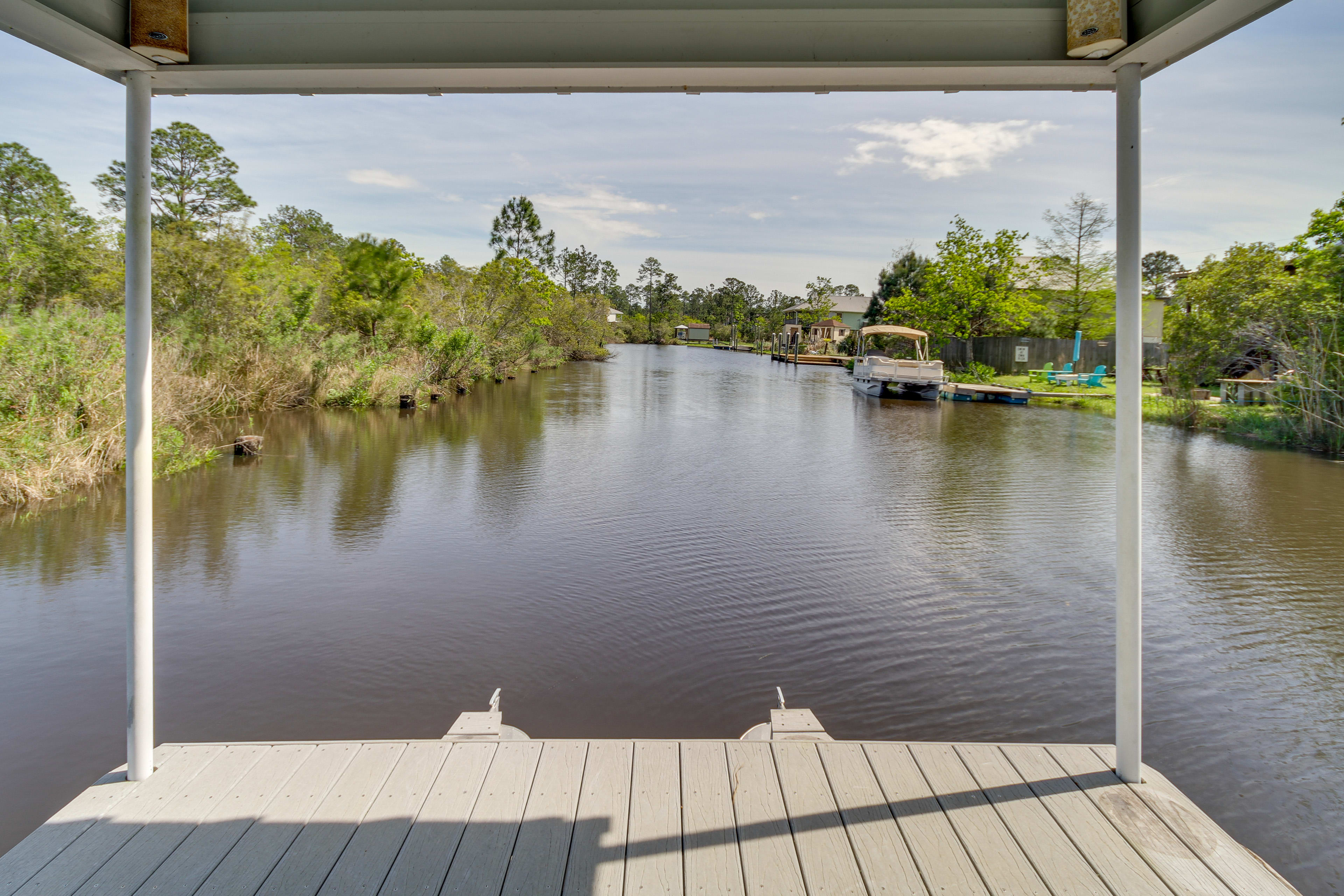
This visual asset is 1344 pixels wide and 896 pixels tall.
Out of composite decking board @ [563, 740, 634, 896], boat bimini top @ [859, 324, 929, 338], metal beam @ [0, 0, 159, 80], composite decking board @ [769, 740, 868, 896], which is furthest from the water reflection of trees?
boat bimini top @ [859, 324, 929, 338]

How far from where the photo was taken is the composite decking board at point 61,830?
5.88ft

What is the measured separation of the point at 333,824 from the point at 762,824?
1.13 m

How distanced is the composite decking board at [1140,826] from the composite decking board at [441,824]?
1739 millimetres

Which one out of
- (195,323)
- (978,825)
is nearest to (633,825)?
(978,825)

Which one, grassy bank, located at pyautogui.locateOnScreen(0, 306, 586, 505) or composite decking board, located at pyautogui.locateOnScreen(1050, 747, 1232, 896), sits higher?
grassy bank, located at pyautogui.locateOnScreen(0, 306, 586, 505)

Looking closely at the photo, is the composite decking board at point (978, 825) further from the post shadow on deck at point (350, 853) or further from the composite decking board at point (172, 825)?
the composite decking board at point (172, 825)

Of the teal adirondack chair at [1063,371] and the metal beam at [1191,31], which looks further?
the teal adirondack chair at [1063,371]

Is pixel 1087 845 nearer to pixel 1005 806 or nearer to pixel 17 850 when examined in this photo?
pixel 1005 806

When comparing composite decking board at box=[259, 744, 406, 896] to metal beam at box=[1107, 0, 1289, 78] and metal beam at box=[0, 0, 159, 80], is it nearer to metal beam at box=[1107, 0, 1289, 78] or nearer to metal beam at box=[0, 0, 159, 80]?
metal beam at box=[0, 0, 159, 80]

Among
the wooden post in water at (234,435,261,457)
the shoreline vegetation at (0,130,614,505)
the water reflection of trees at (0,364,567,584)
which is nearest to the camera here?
the water reflection of trees at (0,364,567,584)

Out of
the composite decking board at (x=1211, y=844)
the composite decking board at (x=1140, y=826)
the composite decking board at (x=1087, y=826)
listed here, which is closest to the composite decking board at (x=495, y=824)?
the composite decking board at (x=1087, y=826)

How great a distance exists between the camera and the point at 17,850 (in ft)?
6.18

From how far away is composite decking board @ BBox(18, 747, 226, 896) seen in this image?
5.77ft

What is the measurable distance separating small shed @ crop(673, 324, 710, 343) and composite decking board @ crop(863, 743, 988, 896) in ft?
281
